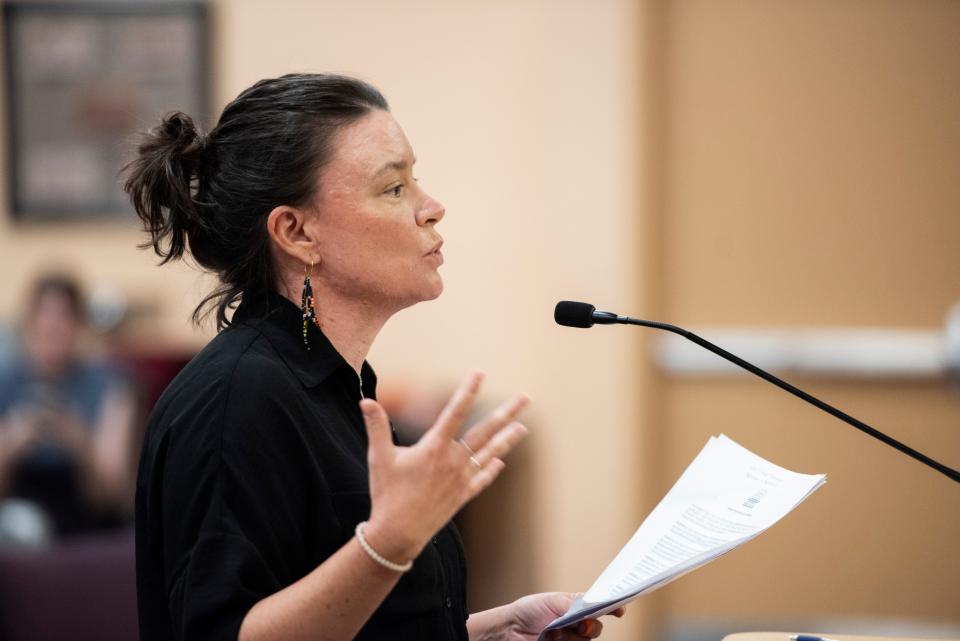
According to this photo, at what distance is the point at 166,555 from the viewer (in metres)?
1.17

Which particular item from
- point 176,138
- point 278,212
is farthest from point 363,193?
point 176,138

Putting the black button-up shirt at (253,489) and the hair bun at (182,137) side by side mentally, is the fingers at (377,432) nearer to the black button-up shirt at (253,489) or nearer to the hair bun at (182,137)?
the black button-up shirt at (253,489)

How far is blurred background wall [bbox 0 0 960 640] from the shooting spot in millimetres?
3295

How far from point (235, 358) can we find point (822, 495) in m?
2.49

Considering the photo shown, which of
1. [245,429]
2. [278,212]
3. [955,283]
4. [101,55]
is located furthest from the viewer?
[101,55]

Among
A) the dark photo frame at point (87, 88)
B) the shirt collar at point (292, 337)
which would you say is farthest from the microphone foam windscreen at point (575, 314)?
the dark photo frame at point (87, 88)

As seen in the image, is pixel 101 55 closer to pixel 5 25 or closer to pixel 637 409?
pixel 5 25

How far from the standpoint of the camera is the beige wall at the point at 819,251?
3283 millimetres

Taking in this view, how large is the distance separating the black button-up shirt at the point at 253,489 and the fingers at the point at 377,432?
18cm

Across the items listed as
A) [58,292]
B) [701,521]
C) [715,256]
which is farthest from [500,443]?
[58,292]

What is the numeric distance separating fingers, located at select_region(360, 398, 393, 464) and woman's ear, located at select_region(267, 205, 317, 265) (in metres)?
0.39

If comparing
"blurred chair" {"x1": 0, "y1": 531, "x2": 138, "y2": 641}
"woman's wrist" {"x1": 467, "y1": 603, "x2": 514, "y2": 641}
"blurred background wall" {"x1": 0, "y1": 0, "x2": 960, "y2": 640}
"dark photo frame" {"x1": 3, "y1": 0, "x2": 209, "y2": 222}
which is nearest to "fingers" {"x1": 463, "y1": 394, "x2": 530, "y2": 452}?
"woman's wrist" {"x1": 467, "y1": 603, "x2": 514, "y2": 641}

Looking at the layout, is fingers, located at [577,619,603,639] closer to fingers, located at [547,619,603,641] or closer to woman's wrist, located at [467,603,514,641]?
fingers, located at [547,619,603,641]

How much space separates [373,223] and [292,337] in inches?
6.7
